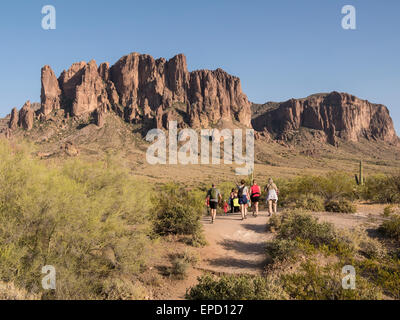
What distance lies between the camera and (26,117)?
92.4 meters

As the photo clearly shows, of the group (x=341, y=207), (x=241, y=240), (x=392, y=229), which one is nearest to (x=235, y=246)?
(x=241, y=240)

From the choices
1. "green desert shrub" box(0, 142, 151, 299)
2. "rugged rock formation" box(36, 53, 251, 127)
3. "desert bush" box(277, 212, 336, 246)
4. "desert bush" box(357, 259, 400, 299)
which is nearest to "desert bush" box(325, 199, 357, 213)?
"desert bush" box(277, 212, 336, 246)

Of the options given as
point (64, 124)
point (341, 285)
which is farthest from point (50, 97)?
point (341, 285)

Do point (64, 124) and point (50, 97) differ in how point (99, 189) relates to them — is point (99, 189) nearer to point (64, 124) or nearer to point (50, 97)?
point (64, 124)

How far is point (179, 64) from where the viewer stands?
4813 inches

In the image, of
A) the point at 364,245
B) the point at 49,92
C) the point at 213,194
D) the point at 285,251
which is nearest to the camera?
the point at 285,251

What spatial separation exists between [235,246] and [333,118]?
153m

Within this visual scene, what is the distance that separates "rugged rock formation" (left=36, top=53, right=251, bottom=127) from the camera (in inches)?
4006

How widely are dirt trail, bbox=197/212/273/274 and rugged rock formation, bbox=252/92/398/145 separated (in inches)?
5041

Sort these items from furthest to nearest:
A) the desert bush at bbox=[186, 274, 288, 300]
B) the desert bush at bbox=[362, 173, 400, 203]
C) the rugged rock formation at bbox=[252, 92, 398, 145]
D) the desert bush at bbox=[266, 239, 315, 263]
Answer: the rugged rock formation at bbox=[252, 92, 398, 145] → the desert bush at bbox=[362, 173, 400, 203] → the desert bush at bbox=[266, 239, 315, 263] → the desert bush at bbox=[186, 274, 288, 300]

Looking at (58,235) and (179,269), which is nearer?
(58,235)

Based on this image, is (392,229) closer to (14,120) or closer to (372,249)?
(372,249)

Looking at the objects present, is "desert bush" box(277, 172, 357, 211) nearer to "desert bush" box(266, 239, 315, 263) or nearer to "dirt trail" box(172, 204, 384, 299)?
"dirt trail" box(172, 204, 384, 299)
